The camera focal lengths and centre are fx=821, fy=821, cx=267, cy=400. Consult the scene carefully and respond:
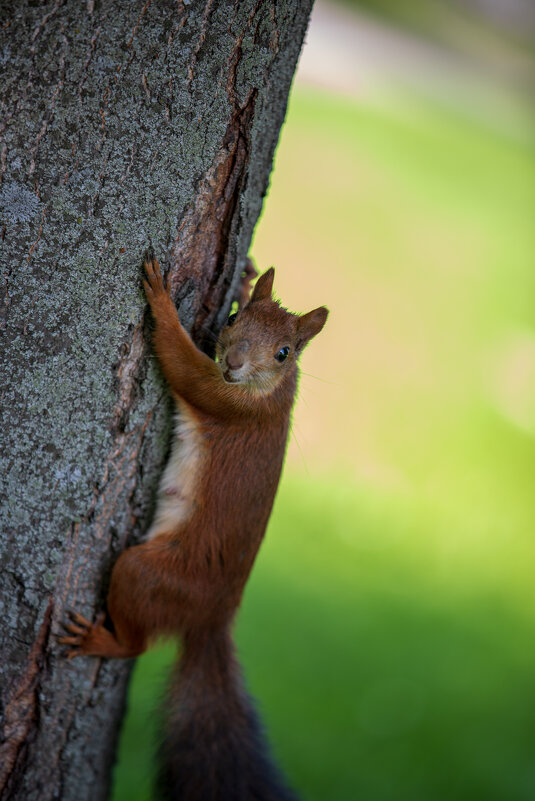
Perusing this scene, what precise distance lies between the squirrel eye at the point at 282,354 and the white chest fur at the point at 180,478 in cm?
30

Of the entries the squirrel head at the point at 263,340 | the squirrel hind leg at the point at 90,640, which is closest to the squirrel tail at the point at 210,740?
the squirrel hind leg at the point at 90,640

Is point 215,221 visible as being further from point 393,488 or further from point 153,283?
point 393,488

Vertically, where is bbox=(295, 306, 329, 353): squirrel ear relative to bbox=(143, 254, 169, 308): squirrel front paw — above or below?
above

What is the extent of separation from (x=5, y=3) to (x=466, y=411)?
17.4 feet

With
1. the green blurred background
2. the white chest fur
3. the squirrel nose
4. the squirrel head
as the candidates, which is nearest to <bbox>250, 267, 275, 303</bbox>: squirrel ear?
the squirrel head

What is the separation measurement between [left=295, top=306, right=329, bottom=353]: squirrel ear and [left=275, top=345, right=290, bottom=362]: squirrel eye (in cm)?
10

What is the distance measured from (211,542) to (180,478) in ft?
0.65

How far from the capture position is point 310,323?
235 centimetres

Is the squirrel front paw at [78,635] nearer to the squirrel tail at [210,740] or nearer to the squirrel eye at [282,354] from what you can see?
the squirrel tail at [210,740]

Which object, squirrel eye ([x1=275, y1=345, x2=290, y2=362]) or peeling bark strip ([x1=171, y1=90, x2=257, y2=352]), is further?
squirrel eye ([x1=275, y1=345, x2=290, y2=362])

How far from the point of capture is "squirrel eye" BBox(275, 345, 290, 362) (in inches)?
88.2

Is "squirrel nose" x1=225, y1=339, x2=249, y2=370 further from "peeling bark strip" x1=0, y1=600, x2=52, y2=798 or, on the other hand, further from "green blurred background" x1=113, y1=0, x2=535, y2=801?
"green blurred background" x1=113, y1=0, x2=535, y2=801

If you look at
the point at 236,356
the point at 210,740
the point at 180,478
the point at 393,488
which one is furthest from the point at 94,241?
the point at 393,488

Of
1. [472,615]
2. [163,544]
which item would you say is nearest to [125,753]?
[163,544]
